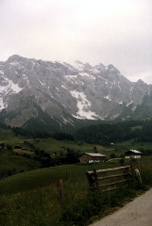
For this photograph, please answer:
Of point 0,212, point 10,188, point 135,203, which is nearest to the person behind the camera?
point 135,203

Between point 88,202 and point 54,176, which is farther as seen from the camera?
point 54,176

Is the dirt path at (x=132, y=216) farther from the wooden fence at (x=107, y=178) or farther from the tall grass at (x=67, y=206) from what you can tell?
the wooden fence at (x=107, y=178)

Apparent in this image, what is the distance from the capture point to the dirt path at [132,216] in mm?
11570

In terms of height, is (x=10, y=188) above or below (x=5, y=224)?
below

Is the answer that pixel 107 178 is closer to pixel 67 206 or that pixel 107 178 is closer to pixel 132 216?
pixel 67 206

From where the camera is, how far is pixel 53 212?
1398 cm

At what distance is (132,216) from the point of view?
41.4ft

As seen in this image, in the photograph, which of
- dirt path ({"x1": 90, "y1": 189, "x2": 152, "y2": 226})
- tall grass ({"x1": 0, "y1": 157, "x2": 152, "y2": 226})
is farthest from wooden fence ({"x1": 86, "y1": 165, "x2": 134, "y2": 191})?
dirt path ({"x1": 90, "y1": 189, "x2": 152, "y2": 226})

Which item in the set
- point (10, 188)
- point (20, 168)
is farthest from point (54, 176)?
point (20, 168)

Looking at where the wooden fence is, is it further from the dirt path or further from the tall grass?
the dirt path

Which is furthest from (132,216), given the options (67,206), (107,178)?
(107,178)

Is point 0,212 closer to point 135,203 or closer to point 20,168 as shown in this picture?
point 135,203

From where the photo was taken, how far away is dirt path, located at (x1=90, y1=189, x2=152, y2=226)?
11570mm

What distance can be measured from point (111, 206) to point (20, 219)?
18.6 ft
